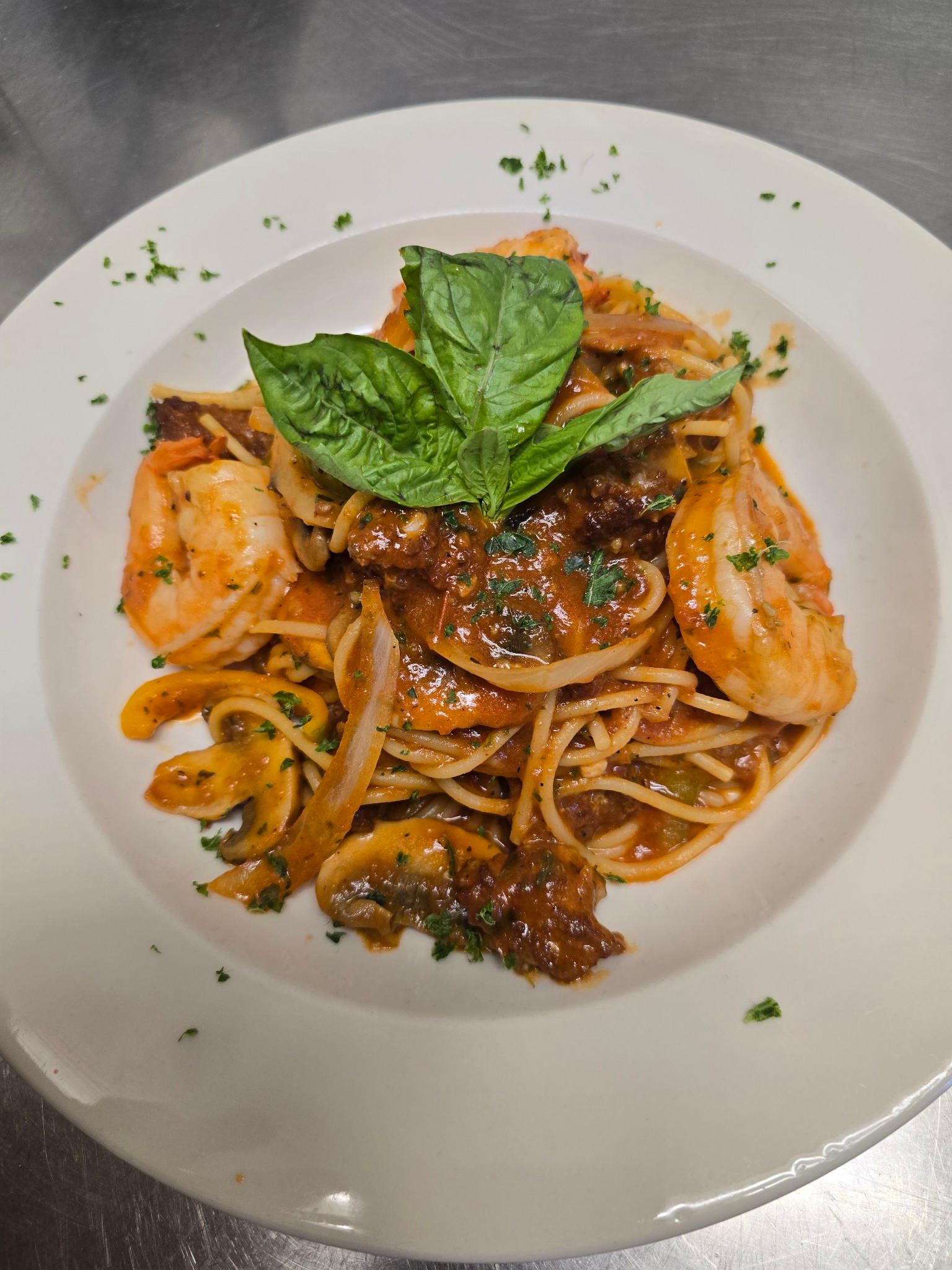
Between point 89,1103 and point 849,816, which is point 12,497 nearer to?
point 89,1103

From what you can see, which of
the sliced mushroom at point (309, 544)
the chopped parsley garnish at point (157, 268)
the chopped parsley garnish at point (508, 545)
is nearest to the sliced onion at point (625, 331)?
the chopped parsley garnish at point (508, 545)

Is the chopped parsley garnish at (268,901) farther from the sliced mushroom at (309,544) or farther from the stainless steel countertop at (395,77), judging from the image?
the stainless steel countertop at (395,77)

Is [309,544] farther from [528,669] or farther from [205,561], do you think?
[528,669]

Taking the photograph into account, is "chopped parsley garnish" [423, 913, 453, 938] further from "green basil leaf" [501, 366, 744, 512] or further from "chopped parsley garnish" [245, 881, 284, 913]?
"green basil leaf" [501, 366, 744, 512]

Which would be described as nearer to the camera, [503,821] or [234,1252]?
[234,1252]

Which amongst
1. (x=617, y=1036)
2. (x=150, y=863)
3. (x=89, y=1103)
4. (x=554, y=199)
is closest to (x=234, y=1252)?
(x=89, y=1103)

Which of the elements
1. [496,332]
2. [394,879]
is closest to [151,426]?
[496,332]
